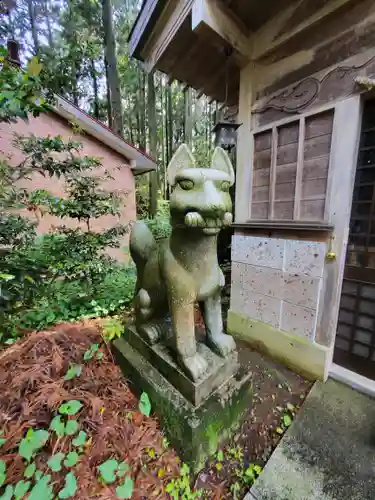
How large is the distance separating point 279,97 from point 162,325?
274 cm

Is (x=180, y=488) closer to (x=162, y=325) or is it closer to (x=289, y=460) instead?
(x=289, y=460)

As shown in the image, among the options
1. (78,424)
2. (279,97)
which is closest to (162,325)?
(78,424)

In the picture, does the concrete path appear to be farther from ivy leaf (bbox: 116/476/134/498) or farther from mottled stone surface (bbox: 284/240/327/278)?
mottled stone surface (bbox: 284/240/327/278)

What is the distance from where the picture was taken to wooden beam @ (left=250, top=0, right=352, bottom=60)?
1.96 metres

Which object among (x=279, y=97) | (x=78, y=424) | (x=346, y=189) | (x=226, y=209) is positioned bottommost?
(x=78, y=424)

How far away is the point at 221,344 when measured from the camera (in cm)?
168

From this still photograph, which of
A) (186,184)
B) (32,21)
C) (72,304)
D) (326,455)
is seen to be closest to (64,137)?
(72,304)

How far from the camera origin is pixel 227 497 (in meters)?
1.40

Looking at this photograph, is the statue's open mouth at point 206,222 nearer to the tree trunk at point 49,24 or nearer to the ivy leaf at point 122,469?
the ivy leaf at point 122,469

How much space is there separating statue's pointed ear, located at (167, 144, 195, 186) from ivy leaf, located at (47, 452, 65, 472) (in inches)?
66.9

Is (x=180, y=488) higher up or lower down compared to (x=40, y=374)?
lower down

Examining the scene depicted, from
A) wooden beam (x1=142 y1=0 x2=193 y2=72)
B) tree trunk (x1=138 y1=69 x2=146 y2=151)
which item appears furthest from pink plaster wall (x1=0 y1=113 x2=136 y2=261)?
tree trunk (x1=138 y1=69 x2=146 y2=151)

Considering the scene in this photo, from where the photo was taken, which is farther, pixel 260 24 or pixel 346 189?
pixel 260 24

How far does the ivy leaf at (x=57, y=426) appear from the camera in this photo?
1.29 meters
